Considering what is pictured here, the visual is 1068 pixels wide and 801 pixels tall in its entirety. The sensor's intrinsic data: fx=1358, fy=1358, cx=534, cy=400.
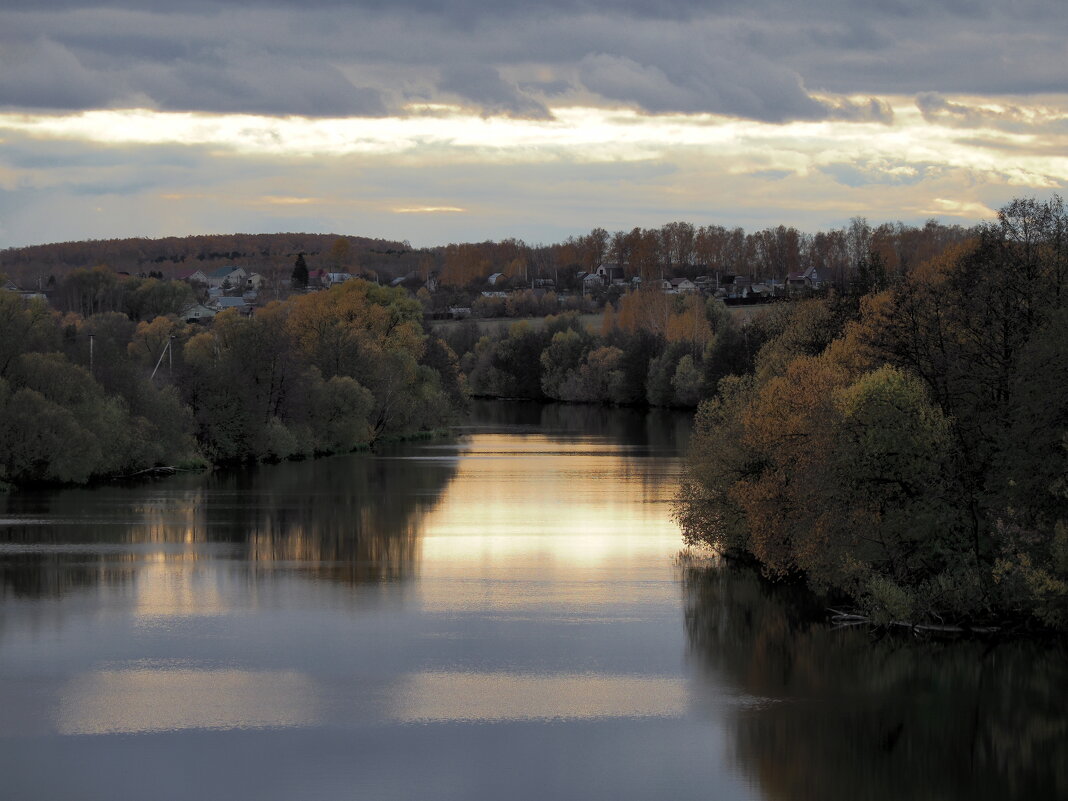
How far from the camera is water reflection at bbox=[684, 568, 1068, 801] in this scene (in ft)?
59.7

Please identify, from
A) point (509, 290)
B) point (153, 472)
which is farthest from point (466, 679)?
point (509, 290)

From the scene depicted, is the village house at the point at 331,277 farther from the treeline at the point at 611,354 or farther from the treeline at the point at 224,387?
the treeline at the point at 224,387

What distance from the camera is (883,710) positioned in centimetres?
2106

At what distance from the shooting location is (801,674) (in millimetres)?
22969

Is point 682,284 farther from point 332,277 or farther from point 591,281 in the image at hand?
point 332,277

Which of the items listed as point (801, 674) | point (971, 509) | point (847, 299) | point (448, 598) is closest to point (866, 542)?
point (971, 509)

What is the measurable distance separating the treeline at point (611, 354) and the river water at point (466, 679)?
62308mm

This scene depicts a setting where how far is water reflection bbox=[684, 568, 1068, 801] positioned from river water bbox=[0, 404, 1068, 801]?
0.18ft

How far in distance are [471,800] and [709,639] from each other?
944 centimetres

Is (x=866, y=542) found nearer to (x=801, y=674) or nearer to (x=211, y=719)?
(x=801, y=674)

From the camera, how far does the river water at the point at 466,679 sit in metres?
17.8

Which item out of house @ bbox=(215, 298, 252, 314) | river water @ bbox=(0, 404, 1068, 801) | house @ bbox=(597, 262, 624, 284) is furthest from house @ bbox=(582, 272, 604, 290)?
river water @ bbox=(0, 404, 1068, 801)

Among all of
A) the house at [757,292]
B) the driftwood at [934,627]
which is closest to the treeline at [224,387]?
the driftwood at [934,627]

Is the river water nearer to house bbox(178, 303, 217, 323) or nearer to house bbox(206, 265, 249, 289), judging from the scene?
house bbox(178, 303, 217, 323)
